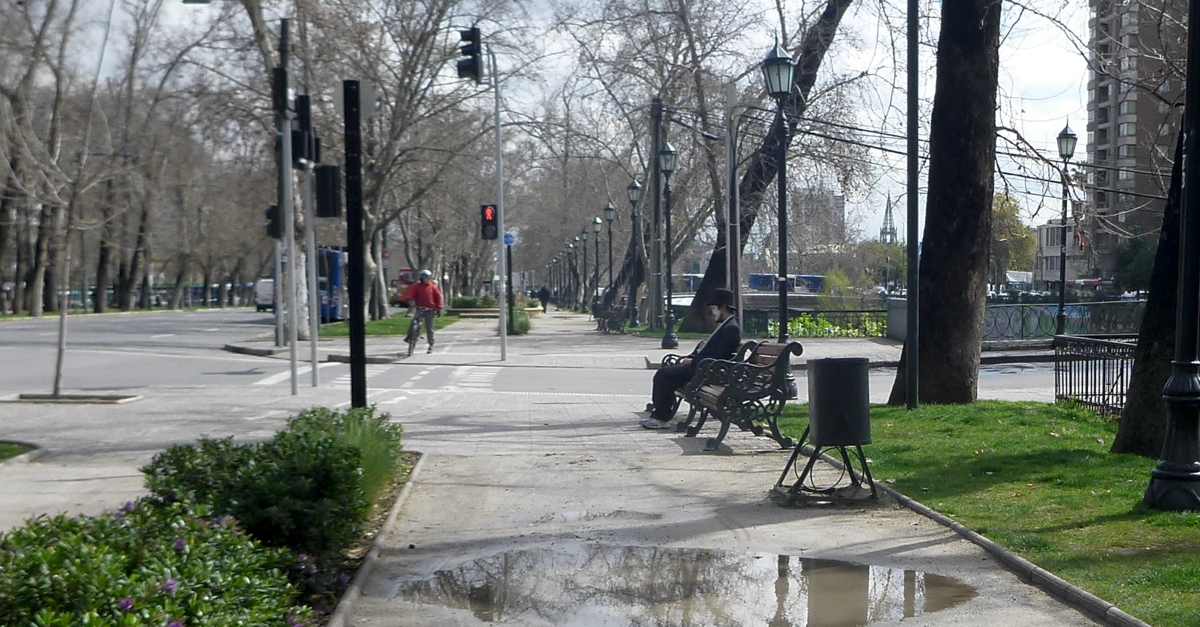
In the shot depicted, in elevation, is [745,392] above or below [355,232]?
below

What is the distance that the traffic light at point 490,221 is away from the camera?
26.7 metres

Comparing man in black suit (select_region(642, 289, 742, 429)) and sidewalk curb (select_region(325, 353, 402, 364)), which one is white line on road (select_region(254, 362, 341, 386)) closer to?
sidewalk curb (select_region(325, 353, 402, 364))

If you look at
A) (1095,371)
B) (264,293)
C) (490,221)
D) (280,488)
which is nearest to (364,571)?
(280,488)

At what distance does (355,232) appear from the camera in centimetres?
1000

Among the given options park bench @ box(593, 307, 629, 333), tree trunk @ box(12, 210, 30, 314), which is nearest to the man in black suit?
park bench @ box(593, 307, 629, 333)

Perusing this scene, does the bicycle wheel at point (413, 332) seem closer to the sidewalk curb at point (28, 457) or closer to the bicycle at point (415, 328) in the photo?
the bicycle at point (415, 328)

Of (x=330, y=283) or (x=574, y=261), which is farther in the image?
(x=574, y=261)

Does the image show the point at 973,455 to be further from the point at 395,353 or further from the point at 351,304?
the point at 395,353

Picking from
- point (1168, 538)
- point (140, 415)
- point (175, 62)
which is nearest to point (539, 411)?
point (140, 415)

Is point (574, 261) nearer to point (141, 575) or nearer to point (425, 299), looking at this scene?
point (425, 299)

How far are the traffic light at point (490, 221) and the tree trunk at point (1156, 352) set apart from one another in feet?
59.5

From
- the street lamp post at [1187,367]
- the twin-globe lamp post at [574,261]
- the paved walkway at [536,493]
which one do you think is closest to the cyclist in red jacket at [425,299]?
the paved walkway at [536,493]

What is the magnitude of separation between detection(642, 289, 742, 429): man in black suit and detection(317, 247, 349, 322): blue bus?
126 ft

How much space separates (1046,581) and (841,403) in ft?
8.11
